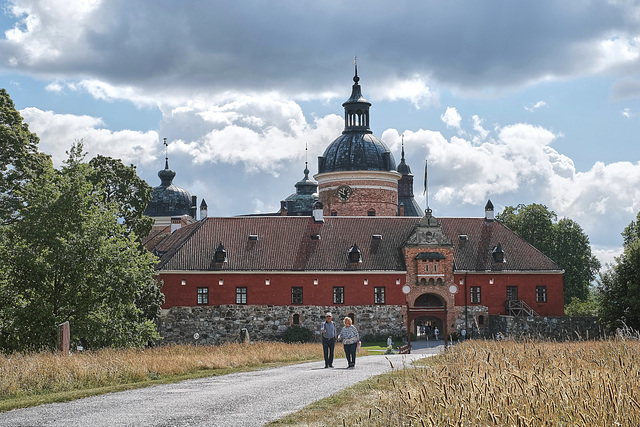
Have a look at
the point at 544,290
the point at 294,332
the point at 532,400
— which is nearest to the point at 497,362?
the point at 532,400

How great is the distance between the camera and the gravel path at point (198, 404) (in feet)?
36.1

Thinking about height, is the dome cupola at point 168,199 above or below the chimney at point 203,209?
above

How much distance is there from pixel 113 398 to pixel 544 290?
124ft

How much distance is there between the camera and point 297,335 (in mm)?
44156

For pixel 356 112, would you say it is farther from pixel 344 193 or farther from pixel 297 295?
pixel 297 295

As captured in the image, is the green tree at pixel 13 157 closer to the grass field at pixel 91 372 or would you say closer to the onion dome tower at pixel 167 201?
the grass field at pixel 91 372

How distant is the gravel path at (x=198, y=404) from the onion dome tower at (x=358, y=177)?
41.3 meters

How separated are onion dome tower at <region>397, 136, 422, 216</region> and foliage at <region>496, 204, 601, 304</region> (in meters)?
11.4

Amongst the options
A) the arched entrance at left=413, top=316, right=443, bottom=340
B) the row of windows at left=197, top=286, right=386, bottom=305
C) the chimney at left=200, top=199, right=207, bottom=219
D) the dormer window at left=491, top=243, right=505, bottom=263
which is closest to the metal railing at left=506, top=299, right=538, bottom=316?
the dormer window at left=491, top=243, right=505, bottom=263

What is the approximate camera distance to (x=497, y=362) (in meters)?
9.58

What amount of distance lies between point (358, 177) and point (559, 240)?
18.4 meters

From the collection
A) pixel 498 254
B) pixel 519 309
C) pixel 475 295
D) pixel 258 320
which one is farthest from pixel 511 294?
pixel 258 320

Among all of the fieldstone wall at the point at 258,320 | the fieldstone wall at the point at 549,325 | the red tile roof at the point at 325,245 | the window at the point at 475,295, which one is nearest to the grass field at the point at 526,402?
the fieldstone wall at the point at 549,325

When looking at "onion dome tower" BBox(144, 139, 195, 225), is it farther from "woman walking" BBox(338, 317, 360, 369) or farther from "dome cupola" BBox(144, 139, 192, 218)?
"woman walking" BBox(338, 317, 360, 369)
